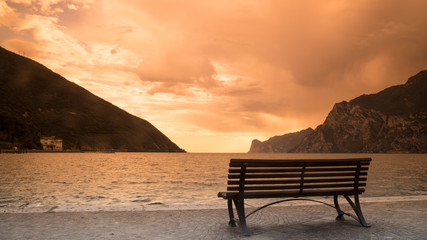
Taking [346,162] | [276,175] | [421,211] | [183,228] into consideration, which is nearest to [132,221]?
[183,228]

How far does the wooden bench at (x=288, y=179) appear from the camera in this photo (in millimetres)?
→ 6055

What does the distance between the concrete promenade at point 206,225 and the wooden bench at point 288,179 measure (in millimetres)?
431

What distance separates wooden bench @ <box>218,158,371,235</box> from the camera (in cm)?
605

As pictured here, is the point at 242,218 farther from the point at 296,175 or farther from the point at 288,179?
the point at 296,175

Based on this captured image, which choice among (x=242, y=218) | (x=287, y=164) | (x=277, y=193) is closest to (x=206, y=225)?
(x=242, y=218)

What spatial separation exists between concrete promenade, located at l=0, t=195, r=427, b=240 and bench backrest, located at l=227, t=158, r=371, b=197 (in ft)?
2.28

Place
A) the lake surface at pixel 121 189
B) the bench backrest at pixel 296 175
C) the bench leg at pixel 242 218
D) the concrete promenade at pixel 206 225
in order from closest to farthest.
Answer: the concrete promenade at pixel 206 225, the bench leg at pixel 242 218, the bench backrest at pixel 296 175, the lake surface at pixel 121 189

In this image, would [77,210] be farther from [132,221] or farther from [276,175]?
[276,175]

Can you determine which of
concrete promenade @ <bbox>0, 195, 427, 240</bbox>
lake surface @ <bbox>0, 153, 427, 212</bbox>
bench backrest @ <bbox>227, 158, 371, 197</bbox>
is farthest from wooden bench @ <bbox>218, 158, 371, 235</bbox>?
lake surface @ <bbox>0, 153, 427, 212</bbox>

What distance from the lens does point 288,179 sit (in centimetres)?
641

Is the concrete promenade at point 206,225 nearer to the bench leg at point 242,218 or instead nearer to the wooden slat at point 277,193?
the bench leg at point 242,218

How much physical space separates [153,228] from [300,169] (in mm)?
2912

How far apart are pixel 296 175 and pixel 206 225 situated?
193 cm

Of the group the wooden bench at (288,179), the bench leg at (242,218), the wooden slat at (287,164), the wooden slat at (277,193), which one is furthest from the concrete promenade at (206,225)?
the wooden slat at (287,164)
